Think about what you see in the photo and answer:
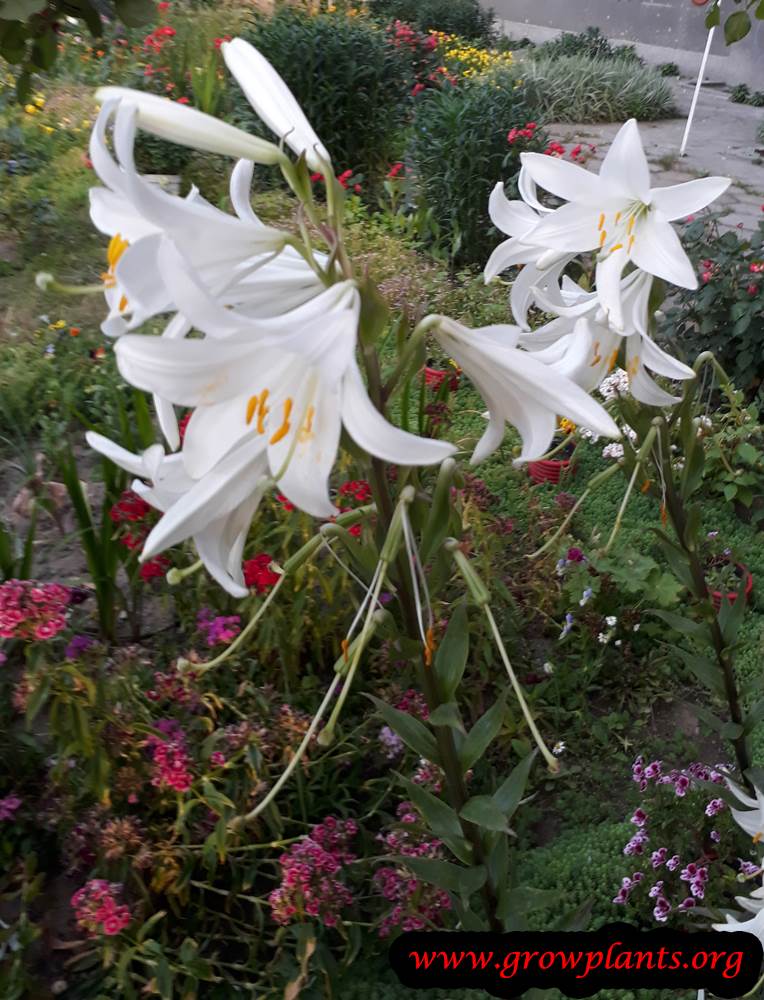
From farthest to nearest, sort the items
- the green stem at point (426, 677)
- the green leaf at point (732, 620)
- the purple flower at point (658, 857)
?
the purple flower at point (658, 857) → the green leaf at point (732, 620) → the green stem at point (426, 677)

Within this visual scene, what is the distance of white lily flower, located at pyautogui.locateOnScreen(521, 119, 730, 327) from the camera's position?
38.6 inches

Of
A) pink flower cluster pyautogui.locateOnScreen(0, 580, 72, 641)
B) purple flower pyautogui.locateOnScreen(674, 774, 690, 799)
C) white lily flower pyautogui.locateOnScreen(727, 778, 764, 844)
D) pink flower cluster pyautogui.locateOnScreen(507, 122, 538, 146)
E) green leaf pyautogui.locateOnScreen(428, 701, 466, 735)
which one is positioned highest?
pink flower cluster pyautogui.locateOnScreen(507, 122, 538, 146)

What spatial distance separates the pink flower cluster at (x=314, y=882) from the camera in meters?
1.59

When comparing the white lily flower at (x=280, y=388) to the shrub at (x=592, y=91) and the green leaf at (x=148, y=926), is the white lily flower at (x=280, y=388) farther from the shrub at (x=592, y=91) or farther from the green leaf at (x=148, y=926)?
the shrub at (x=592, y=91)

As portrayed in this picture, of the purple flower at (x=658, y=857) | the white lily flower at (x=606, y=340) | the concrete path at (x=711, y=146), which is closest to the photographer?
the white lily flower at (x=606, y=340)

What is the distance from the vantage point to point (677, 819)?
6.45 feet

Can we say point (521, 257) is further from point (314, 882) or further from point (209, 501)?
point (314, 882)

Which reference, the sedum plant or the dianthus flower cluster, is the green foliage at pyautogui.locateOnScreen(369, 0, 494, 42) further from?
the sedum plant

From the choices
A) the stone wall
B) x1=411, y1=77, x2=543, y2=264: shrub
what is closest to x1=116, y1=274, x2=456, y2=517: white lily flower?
x1=411, y1=77, x2=543, y2=264: shrub

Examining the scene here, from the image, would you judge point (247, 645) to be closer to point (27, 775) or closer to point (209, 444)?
point (27, 775)

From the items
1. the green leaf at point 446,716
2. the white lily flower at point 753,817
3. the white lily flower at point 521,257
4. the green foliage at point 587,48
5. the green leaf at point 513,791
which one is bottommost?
the white lily flower at point 753,817

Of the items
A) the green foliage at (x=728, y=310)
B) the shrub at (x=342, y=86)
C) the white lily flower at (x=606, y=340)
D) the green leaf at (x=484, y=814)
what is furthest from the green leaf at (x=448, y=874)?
the shrub at (x=342, y=86)

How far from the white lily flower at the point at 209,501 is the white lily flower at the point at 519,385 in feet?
0.63

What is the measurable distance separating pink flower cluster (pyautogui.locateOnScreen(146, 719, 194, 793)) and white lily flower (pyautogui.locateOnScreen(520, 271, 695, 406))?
104 centimetres
